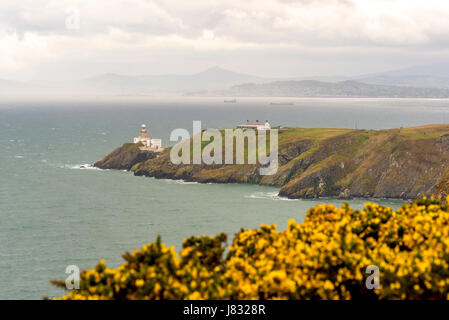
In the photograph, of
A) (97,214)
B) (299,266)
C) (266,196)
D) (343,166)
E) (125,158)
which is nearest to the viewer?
(299,266)

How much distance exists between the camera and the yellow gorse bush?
23.3m

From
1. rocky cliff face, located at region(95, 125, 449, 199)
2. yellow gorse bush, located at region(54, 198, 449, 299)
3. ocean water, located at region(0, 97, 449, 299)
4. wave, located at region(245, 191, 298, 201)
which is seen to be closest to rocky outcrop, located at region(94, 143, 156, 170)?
rocky cliff face, located at region(95, 125, 449, 199)

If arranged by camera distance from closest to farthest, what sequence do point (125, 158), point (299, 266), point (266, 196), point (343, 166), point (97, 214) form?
1. point (299, 266)
2. point (97, 214)
3. point (266, 196)
4. point (343, 166)
5. point (125, 158)

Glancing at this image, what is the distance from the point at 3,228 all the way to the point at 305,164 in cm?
8088

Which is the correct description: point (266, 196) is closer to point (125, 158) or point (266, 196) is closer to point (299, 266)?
point (125, 158)

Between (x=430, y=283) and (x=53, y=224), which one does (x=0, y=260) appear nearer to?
(x=53, y=224)

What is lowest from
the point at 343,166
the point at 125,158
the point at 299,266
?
the point at 125,158

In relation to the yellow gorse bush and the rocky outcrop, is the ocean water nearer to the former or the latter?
the rocky outcrop

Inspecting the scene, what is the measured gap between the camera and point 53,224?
95312 mm

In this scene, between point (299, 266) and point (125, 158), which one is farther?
point (125, 158)

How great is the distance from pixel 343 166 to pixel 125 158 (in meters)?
64.1

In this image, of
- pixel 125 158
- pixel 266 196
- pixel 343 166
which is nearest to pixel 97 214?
pixel 266 196

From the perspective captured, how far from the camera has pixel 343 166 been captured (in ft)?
470

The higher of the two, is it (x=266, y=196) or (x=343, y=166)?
(x=343, y=166)
